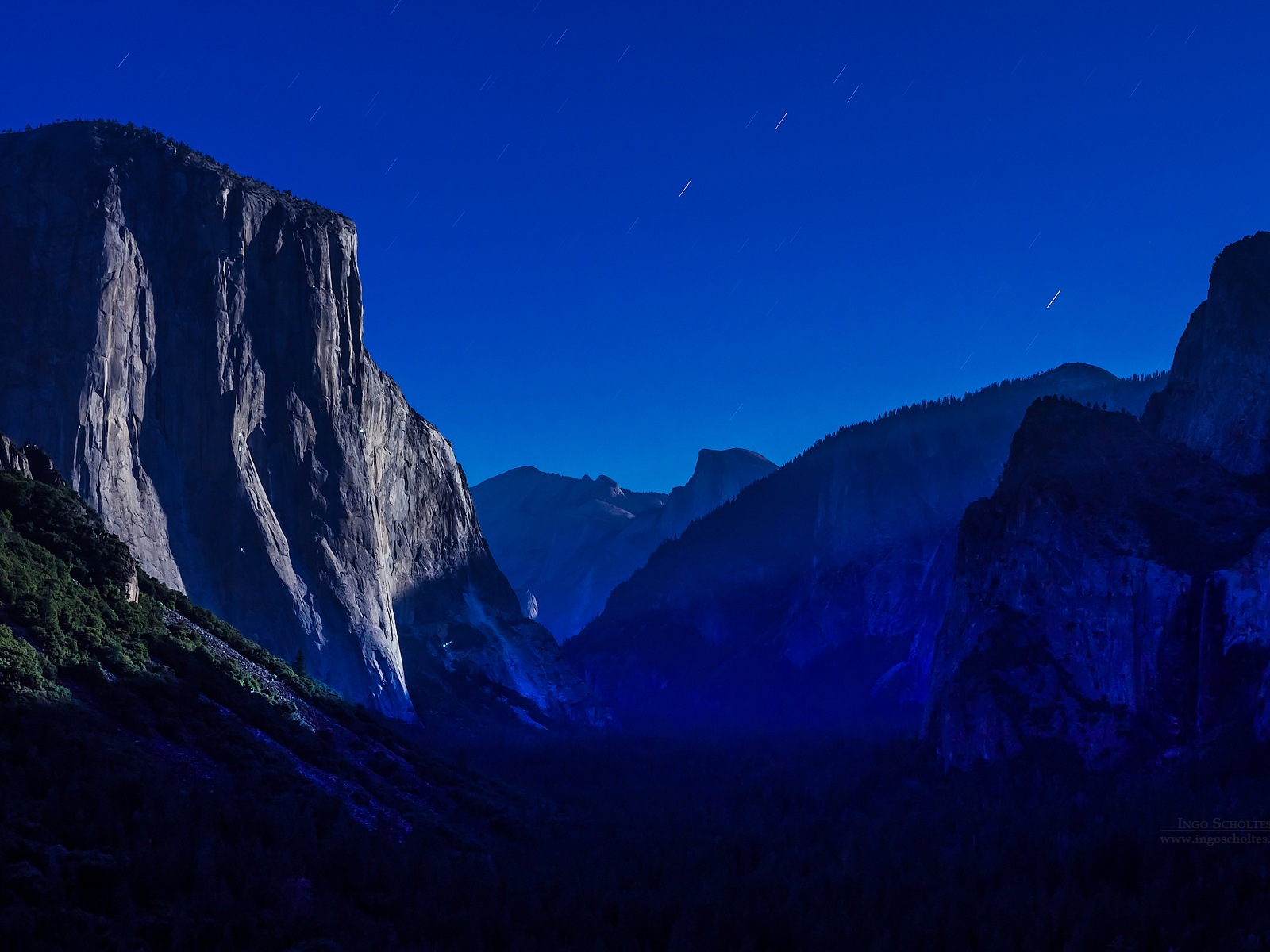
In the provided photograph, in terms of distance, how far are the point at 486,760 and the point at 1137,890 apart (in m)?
49.1

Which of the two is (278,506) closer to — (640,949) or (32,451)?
(32,451)

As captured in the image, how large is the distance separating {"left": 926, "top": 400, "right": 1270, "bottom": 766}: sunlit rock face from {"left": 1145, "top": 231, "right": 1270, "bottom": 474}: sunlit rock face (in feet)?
14.8

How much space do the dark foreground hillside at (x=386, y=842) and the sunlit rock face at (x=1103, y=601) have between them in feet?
31.2

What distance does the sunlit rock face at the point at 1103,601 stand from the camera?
3088 inches

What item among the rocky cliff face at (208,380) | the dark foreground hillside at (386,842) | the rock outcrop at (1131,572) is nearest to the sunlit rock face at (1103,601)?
the rock outcrop at (1131,572)

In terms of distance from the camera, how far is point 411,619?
408 feet

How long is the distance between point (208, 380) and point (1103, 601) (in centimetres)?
6522

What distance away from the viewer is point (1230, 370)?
96.8 metres

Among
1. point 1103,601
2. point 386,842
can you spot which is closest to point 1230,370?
point 1103,601

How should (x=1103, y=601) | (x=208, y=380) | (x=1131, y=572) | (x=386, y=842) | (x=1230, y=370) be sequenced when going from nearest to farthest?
(x=386, y=842)
(x=1131, y=572)
(x=1103, y=601)
(x=208, y=380)
(x=1230, y=370)

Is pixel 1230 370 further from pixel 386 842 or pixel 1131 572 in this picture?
pixel 386 842

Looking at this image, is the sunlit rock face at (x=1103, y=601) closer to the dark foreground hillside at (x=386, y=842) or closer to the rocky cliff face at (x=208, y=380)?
the dark foreground hillside at (x=386, y=842)

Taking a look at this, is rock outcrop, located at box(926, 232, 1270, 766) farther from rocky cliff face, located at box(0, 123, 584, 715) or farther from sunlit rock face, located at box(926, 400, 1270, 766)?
rocky cliff face, located at box(0, 123, 584, 715)

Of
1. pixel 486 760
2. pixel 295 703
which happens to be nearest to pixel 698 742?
pixel 486 760
